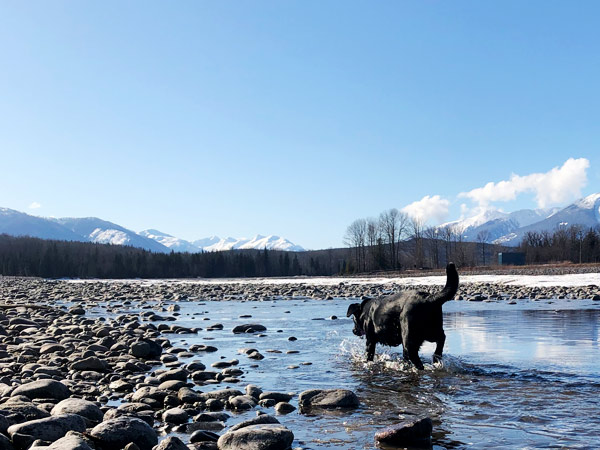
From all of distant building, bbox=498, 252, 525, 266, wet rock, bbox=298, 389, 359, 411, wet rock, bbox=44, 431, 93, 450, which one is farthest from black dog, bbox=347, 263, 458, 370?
distant building, bbox=498, 252, 525, 266

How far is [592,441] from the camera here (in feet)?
18.1

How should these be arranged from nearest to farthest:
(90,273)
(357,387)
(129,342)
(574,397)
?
(574,397)
(357,387)
(129,342)
(90,273)

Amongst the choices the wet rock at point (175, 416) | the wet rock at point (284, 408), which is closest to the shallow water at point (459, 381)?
the wet rock at point (284, 408)

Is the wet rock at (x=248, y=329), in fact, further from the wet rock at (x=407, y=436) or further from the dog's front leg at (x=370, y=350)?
the wet rock at (x=407, y=436)

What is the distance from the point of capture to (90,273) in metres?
152

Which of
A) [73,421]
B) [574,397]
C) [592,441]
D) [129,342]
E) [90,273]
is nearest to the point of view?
[592,441]

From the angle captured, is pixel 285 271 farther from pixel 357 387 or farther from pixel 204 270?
pixel 357 387

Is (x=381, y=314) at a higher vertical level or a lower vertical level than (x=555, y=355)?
higher

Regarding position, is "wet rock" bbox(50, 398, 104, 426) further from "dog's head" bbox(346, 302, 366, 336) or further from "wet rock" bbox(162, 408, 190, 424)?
"dog's head" bbox(346, 302, 366, 336)

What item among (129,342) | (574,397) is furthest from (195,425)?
(129,342)

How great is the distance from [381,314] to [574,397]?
4.32m

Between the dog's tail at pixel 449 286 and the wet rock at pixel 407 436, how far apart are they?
12.9ft

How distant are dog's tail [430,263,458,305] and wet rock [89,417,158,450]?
5510 millimetres

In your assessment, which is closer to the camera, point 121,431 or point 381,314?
point 121,431
